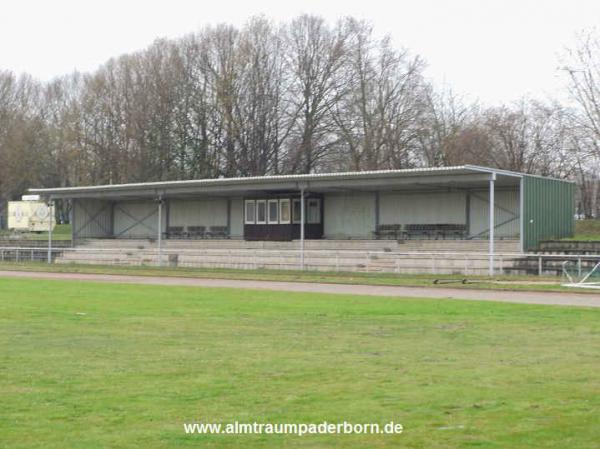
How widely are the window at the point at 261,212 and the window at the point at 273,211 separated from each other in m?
0.34

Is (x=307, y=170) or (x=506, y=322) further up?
(x=307, y=170)

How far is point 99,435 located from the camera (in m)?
7.69

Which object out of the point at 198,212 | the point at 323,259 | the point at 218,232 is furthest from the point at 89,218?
the point at 323,259

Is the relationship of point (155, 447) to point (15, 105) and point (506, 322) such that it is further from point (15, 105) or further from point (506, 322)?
point (15, 105)

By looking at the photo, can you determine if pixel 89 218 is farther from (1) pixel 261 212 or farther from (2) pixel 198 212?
(1) pixel 261 212

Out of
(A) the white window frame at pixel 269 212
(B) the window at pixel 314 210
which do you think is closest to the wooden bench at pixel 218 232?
(A) the white window frame at pixel 269 212

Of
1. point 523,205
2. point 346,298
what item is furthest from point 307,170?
point 346,298

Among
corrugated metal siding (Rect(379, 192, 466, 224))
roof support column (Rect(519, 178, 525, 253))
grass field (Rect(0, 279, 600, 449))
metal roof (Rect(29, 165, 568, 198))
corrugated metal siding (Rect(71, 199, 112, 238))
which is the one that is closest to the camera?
grass field (Rect(0, 279, 600, 449))

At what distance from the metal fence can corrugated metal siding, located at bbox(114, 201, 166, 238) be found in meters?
5.90

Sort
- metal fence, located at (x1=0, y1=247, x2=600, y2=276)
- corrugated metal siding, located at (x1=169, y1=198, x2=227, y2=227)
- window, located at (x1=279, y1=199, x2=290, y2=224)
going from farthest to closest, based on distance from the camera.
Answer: corrugated metal siding, located at (x1=169, y1=198, x2=227, y2=227) → window, located at (x1=279, y1=199, x2=290, y2=224) → metal fence, located at (x1=0, y1=247, x2=600, y2=276)

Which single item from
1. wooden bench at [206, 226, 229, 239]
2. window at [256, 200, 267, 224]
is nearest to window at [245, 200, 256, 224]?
window at [256, 200, 267, 224]

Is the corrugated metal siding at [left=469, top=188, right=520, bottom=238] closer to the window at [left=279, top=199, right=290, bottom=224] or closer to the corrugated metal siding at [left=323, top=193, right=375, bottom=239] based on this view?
the corrugated metal siding at [left=323, top=193, right=375, bottom=239]

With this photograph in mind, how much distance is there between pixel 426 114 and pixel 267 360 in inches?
2236

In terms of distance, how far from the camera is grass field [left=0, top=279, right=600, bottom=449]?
7.76 m
